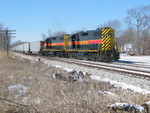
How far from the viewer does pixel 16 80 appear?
8.07 metres

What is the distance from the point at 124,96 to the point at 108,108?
3.67 feet

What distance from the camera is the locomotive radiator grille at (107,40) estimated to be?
830 inches

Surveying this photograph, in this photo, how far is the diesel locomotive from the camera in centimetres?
2105

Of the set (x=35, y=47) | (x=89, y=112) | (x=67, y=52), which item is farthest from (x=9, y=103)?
(x=35, y=47)

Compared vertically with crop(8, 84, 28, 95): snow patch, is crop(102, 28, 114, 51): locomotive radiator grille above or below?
above

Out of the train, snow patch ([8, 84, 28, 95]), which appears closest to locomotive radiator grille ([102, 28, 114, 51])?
the train

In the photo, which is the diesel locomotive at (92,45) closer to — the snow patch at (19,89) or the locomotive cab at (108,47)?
the locomotive cab at (108,47)

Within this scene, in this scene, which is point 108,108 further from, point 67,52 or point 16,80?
point 67,52

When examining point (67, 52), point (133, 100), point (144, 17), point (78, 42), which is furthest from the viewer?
point (144, 17)

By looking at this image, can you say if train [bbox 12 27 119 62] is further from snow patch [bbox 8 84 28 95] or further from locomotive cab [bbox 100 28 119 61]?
snow patch [bbox 8 84 28 95]

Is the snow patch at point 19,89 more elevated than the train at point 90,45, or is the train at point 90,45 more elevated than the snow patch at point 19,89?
the train at point 90,45

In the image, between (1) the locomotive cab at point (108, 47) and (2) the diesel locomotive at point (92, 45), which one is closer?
(1) the locomotive cab at point (108, 47)

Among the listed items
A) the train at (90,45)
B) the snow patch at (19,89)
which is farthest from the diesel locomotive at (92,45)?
the snow patch at (19,89)

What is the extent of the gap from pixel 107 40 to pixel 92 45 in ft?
6.85
